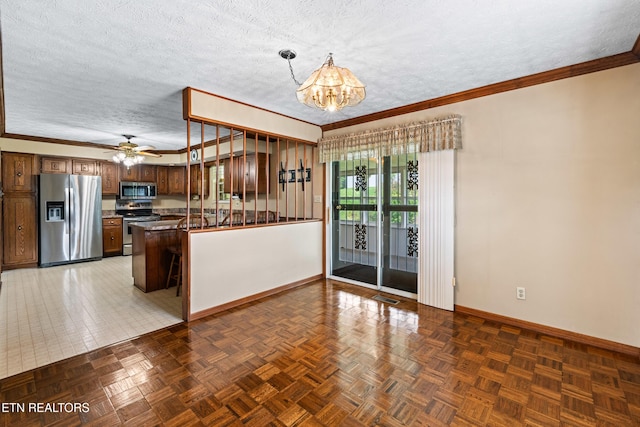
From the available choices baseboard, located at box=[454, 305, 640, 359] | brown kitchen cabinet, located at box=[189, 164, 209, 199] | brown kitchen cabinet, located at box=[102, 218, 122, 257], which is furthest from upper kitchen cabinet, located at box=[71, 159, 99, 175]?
baseboard, located at box=[454, 305, 640, 359]

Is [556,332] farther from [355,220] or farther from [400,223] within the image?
[355,220]

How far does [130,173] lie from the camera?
272 inches

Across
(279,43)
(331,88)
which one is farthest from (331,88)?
(279,43)

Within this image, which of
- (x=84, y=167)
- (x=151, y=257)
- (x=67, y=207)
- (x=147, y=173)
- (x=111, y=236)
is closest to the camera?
(x=151, y=257)

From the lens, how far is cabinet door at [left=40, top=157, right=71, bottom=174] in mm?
5668

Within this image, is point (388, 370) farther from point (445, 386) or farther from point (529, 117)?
point (529, 117)

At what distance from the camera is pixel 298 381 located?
2.08m

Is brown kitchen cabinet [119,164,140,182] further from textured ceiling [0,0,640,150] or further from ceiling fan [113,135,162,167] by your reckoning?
textured ceiling [0,0,640,150]

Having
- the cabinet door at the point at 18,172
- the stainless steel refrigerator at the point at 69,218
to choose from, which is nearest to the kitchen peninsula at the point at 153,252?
the stainless steel refrigerator at the point at 69,218

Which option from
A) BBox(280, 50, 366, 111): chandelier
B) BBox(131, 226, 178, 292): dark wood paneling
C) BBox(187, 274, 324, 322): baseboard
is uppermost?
BBox(280, 50, 366, 111): chandelier

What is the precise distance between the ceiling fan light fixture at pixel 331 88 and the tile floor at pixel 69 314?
106 inches

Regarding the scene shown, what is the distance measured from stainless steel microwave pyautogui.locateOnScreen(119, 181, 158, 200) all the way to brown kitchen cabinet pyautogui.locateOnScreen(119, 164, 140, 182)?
11cm

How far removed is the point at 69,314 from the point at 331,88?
371 centimetres

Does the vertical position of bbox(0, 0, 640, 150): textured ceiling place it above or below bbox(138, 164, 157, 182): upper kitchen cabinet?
above
